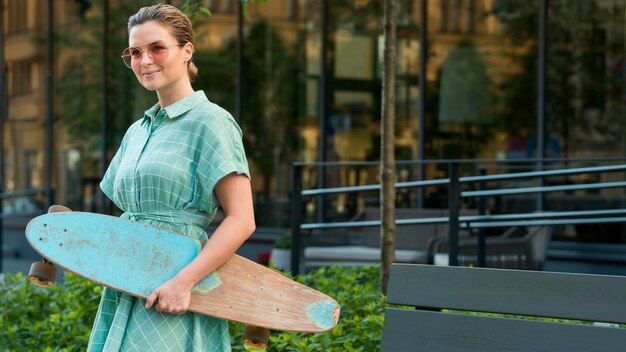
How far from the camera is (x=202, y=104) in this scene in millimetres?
3020

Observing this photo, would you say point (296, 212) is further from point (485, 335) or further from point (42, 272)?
point (42, 272)

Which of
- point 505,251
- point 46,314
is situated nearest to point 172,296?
point 46,314

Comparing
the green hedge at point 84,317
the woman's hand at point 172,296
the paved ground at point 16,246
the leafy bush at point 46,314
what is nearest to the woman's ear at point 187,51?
the woman's hand at point 172,296

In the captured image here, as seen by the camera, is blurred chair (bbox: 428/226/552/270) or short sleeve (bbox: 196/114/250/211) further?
blurred chair (bbox: 428/226/552/270)

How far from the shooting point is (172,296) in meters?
2.82

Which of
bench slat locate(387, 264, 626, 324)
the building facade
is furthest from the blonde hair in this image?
the building facade

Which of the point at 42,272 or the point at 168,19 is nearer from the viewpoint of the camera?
the point at 168,19

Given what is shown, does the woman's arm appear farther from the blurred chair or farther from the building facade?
the building facade

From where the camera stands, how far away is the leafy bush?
548cm

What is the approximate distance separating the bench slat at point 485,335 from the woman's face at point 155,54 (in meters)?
1.09

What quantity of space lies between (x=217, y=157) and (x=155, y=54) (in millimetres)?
316

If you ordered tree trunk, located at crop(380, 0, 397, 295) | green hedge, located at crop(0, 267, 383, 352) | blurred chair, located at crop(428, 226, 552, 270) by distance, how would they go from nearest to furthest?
1. green hedge, located at crop(0, 267, 383, 352)
2. tree trunk, located at crop(380, 0, 397, 295)
3. blurred chair, located at crop(428, 226, 552, 270)

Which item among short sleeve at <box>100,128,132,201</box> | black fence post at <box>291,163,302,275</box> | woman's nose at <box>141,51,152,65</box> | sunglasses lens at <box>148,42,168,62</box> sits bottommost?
black fence post at <box>291,163,302,275</box>

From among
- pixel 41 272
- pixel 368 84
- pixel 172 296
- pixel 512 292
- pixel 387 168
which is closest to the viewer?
pixel 172 296
